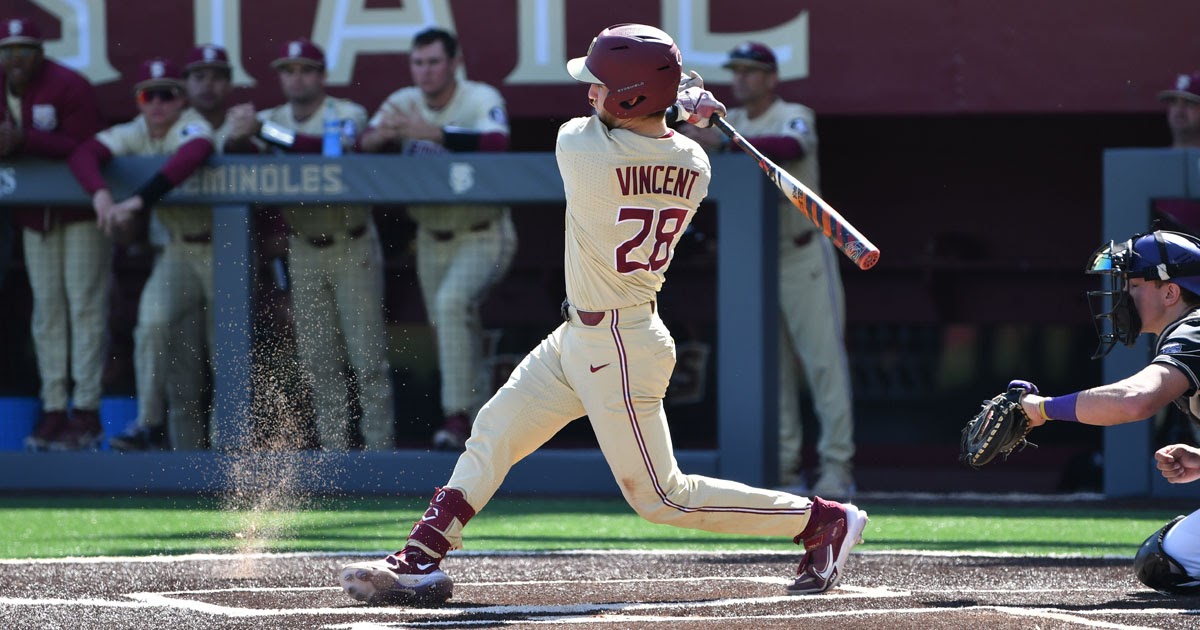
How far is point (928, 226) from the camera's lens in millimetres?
11211

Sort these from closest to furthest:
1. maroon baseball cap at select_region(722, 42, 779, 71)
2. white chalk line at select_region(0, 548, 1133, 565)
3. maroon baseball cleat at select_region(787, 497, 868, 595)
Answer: maroon baseball cleat at select_region(787, 497, 868, 595) < white chalk line at select_region(0, 548, 1133, 565) < maroon baseball cap at select_region(722, 42, 779, 71)

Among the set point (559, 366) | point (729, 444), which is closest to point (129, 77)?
point (729, 444)

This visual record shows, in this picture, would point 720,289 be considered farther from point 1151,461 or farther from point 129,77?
point 129,77

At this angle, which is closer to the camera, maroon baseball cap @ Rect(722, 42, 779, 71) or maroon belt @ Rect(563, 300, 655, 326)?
maroon belt @ Rect(563, 300, 655, 326)

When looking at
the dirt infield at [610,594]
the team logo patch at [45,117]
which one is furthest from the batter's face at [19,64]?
the dirt infield at [610,594]

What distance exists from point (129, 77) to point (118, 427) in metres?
2.75

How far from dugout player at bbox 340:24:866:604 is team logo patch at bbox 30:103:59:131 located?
15.1ft

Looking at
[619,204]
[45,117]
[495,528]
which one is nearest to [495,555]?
[495,528]

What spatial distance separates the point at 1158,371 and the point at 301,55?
544 cm

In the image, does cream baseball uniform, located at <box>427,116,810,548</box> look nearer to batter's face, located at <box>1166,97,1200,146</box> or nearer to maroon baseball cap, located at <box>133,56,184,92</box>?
batter's face, located at <box>1166,97,1200,146</box>

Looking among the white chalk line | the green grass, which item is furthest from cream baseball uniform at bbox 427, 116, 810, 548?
the green grass

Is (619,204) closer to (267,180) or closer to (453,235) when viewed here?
(453,235)

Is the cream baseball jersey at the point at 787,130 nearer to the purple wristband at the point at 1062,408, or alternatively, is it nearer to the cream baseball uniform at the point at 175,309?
the cream baseball uniform at the point at 175,309

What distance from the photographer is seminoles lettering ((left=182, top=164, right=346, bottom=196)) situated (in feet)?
26.7
